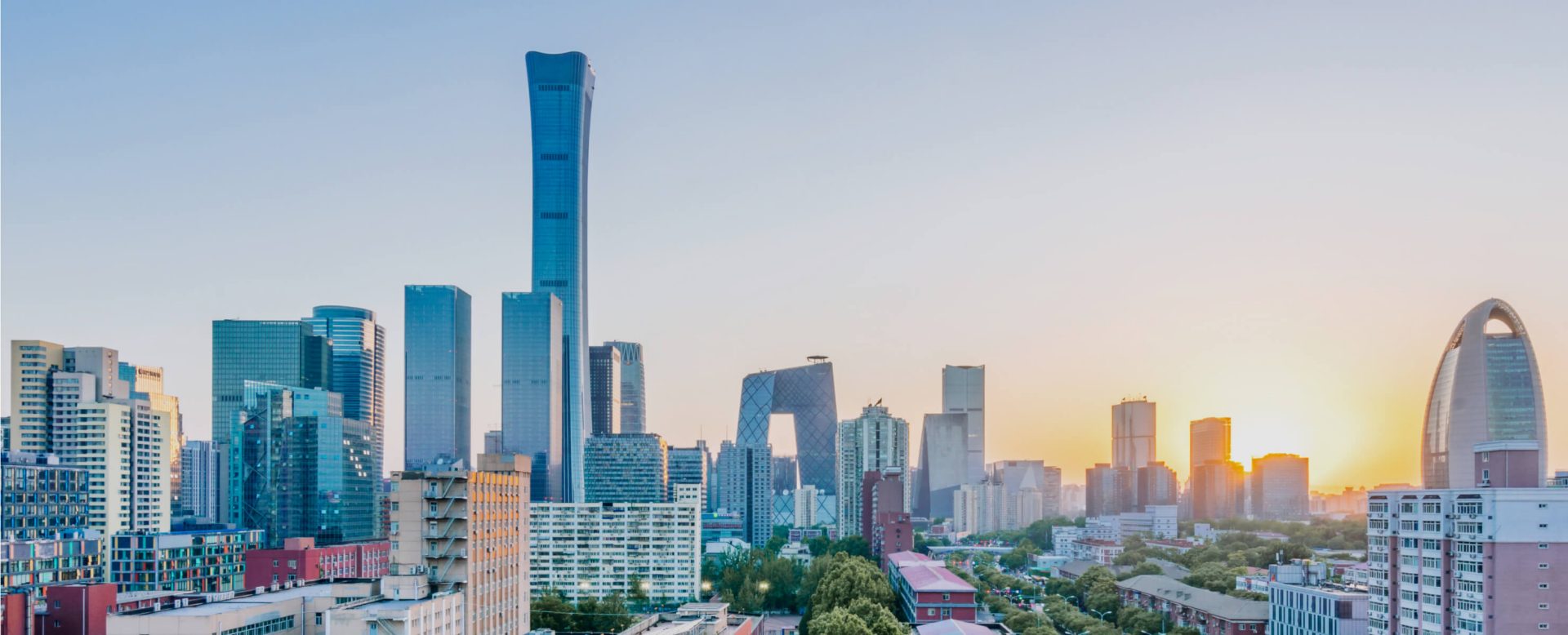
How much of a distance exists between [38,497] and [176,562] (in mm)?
12190

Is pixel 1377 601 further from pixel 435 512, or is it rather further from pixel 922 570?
pixel 435 512

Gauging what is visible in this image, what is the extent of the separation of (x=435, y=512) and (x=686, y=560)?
52078 mm

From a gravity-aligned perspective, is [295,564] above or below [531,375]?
below

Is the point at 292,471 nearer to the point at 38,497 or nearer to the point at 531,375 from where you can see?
the point at 38,497

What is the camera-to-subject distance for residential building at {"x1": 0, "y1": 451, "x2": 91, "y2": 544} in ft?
250

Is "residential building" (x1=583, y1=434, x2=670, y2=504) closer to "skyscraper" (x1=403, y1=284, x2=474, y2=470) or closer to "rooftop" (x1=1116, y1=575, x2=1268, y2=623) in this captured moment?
"skyscraper" (x1=403, y1=284, x2=474, y2=470)

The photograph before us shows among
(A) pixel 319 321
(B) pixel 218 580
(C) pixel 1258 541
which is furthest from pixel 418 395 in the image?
(C) pixel 1258 541

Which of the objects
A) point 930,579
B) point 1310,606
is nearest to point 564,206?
point 930,579

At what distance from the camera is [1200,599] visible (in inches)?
3071

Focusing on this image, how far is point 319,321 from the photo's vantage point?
7151 inches

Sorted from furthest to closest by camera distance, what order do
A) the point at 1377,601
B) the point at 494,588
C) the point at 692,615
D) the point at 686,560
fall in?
1. the point at 686,560
2. the point at 692,615
3. the point at 1377,601
4. the point at 494,588

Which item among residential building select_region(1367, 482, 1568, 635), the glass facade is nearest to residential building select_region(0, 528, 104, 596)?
residential building select_region(1367, 482, 1568, 635)

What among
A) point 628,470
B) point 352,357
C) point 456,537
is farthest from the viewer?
point 352,357

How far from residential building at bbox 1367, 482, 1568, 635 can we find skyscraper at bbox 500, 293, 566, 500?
157473mm
